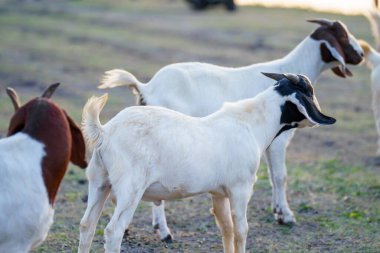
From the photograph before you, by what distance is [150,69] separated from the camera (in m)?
17.6

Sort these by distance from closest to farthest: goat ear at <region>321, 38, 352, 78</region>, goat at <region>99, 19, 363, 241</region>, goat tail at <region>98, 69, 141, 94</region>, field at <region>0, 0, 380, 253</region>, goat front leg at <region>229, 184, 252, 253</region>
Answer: goat front leg at <region>229, 184, 252, 253</region>
goat tail at <region>98, 69, 141, 94</region>
goat at <region>99, 19, 363, 241</region>
field at <region>0, 0, 380, 253</region>
goat ear at <region>321, 38, 352, 78</region>

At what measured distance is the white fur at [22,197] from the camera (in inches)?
180

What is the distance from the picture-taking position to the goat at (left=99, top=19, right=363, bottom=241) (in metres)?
7.46

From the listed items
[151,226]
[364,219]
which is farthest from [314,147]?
[151,226]

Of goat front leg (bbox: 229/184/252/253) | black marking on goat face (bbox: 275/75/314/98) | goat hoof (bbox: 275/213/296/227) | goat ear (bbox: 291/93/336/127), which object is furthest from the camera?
goat hoof (bbox: 275/213/296/227)

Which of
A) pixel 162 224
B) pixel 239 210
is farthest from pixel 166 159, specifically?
pixel 162 224

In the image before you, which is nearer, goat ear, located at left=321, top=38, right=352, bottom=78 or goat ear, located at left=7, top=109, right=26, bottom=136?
goat ear, located at left=7, top=109, right=26, bottom=136

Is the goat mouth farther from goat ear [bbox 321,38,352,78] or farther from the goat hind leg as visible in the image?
the goat hind leg

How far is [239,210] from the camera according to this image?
243 inches

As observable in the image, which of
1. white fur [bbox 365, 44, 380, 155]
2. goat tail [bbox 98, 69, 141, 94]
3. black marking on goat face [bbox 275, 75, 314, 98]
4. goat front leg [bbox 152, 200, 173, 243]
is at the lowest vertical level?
goat front leg [bbox 152, 200, 173, 243]

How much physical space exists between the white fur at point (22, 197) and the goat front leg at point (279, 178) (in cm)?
374

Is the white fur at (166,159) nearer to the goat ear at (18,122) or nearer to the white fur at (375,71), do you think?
the goat ear at (18,122)

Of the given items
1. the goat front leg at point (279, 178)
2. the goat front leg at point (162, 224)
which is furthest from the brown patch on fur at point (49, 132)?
the goat front leg at point (279, 178)

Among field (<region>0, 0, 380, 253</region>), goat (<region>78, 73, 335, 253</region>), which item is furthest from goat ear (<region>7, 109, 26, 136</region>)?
field (<region>0, 0, 380, 253</region>)
